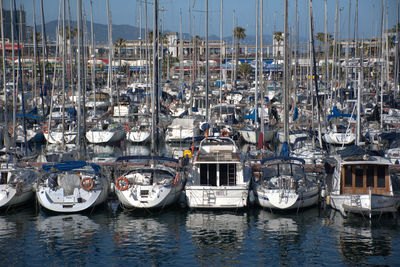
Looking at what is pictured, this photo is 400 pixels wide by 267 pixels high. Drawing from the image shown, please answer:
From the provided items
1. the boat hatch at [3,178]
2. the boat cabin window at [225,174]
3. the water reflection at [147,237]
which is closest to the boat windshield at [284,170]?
the boat cabin window at [225,174]

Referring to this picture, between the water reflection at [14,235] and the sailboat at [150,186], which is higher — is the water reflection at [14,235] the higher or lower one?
the lower one

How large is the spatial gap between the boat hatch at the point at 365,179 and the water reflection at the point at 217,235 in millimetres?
5033

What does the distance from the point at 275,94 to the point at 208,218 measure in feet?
158

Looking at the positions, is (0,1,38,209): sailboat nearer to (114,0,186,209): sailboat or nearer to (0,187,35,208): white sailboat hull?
(0,187,35,208): white sailboat hull

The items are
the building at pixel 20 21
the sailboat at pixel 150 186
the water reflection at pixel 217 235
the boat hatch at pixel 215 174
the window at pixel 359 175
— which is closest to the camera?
the water reflection at pixel 217 235

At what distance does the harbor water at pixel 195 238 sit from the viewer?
71.2 ft

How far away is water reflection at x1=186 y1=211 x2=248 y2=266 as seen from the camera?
2191cm

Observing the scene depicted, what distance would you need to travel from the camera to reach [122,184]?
27.4m

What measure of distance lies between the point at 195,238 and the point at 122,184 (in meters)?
5.24

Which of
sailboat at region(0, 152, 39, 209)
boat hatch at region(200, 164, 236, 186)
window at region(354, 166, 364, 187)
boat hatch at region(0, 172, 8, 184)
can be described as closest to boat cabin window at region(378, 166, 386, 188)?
window at region(354, 166, 364, 187)

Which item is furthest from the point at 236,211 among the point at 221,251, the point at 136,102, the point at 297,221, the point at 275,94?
the point at 275,94

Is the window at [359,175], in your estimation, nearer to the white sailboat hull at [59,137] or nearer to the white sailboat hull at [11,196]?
the white sailboat hull at [11,196]

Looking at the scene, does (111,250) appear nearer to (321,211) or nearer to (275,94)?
(321,211)

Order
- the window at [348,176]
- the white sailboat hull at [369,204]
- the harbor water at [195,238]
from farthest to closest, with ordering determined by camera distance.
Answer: the window at [348,176], the white sailboat hull at [369,204], the harbor water at [195,238]
